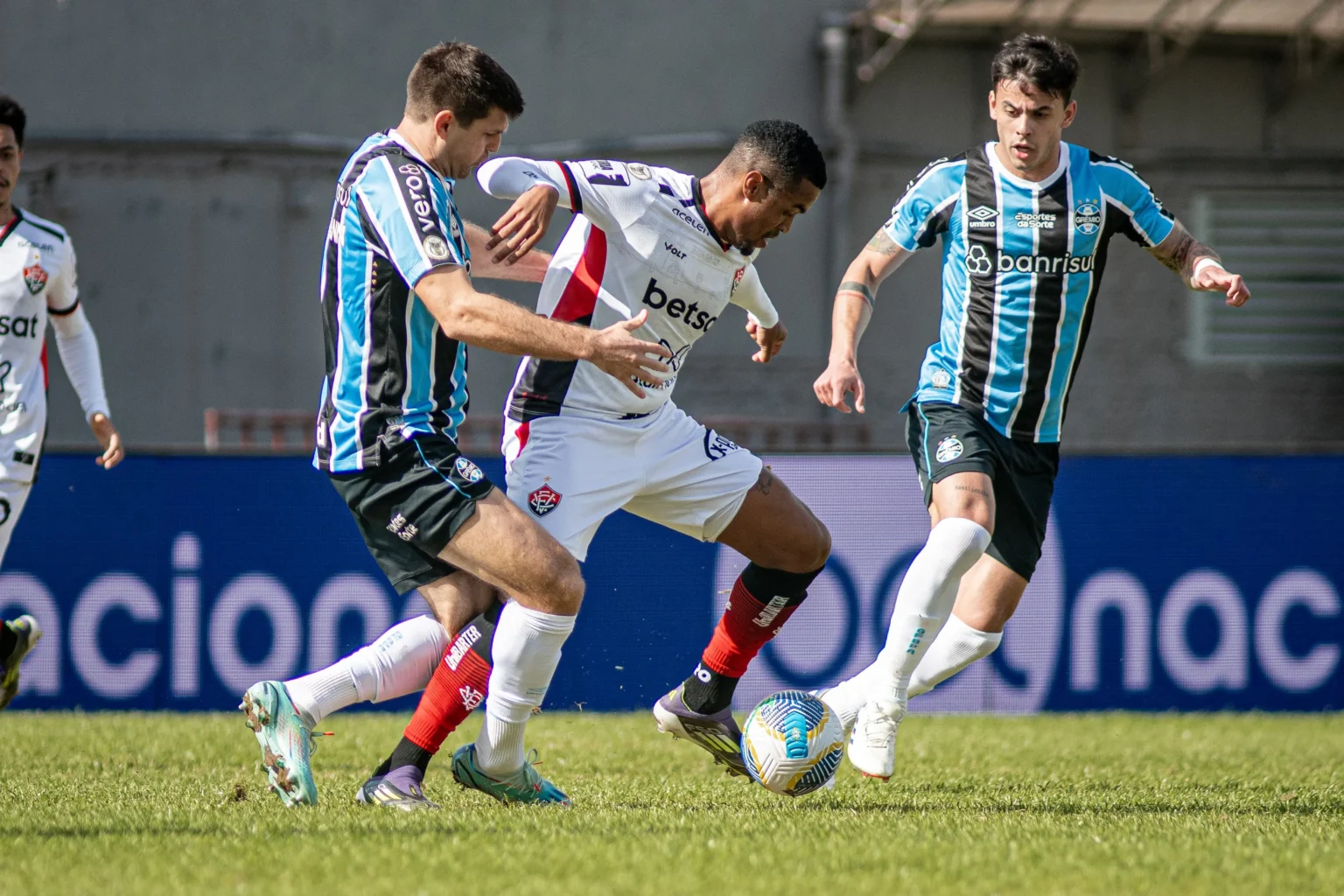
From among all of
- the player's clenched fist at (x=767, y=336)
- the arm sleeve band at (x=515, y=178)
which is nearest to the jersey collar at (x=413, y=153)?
the arm sleeve band at (x=515, y=178)

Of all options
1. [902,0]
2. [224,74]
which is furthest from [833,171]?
[224,74]

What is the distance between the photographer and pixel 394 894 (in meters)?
3.33

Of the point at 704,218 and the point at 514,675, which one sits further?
the point at 704,218

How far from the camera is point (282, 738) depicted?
4.59 meters

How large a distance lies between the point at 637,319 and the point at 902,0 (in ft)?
37.0

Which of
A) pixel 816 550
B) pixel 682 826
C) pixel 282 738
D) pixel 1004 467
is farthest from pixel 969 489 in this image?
pixel 282 738

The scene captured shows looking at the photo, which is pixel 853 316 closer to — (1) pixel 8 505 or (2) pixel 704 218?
(2) pixel 704 218

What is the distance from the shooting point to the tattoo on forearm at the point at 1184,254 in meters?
5.44

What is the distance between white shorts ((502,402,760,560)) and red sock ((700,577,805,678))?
0.99 feet

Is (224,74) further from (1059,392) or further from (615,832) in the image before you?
(615,832)

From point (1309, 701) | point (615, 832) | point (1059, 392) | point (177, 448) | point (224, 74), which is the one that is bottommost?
point (1309, 701)

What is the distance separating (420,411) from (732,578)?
4474 millimetres

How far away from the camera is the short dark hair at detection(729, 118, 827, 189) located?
499 cm

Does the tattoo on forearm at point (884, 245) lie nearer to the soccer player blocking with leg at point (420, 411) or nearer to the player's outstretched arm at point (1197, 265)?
the player's outstretched arm at point (1197, 265)
